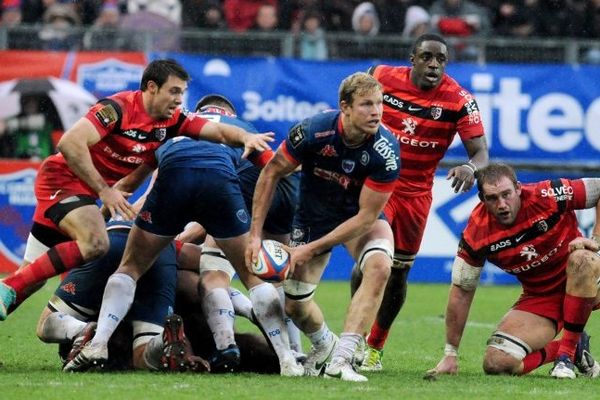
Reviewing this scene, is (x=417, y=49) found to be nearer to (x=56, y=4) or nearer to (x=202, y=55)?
(x=202, y=55)

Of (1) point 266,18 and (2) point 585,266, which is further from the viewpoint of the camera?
(1) point 266,18

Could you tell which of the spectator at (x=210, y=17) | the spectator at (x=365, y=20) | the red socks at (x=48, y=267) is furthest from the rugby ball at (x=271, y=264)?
the spectator at (x=210, y=17)

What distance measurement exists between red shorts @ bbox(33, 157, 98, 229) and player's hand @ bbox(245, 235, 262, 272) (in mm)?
1496

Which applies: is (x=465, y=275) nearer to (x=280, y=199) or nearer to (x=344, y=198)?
(x=344, y=198)

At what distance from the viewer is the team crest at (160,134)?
9664mm

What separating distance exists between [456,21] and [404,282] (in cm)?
831

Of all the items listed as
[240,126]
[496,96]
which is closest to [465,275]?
[240,126]

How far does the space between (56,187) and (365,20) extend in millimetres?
9102

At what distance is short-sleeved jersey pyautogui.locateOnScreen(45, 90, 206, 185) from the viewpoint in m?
9.48

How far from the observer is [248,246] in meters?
8.91

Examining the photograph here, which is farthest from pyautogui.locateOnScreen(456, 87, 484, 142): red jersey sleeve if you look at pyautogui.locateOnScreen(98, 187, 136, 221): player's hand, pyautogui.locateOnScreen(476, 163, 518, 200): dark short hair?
pyautogui.locateOnScreen(98, 187, 136, 221): player's hand

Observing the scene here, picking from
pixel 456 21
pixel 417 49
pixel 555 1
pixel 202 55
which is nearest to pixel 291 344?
pixel 417 49

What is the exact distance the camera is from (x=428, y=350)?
1109 cm

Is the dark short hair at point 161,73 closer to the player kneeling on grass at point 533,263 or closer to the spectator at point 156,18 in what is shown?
the player kneeling on grass at point 533,263
